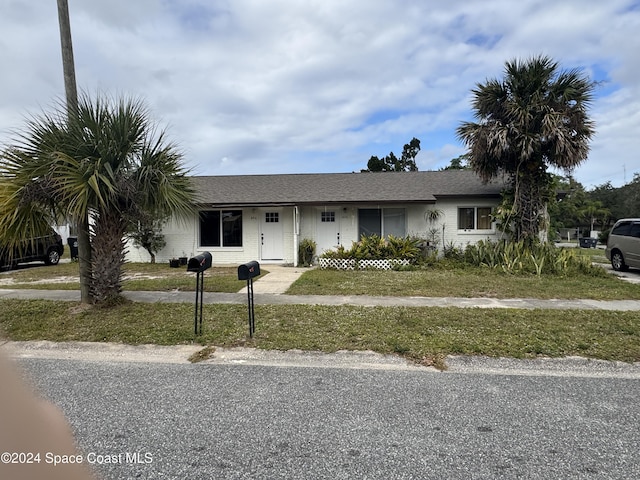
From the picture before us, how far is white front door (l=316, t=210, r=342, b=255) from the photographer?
52.5 feet

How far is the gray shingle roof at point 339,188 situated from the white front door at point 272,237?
0.93 meters

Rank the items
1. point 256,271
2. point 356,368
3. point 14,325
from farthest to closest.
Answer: point 14,325 → point 256,271 → point 356,368

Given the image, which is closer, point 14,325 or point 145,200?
point 14,325

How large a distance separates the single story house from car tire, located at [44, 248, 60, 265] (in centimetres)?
304

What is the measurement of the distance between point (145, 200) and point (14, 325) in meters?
2.95

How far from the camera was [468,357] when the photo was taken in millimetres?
4926

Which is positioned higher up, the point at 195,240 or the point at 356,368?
the point at 195,240

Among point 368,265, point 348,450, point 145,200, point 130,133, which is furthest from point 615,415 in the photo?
point 368,265

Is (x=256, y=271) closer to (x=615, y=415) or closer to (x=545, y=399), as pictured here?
(x=545, y=399)

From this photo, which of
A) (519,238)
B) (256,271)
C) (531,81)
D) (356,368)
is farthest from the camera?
(519,238)

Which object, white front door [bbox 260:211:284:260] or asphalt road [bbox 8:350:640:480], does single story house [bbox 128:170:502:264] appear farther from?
asphalt road [bbox 8:350:640:480]

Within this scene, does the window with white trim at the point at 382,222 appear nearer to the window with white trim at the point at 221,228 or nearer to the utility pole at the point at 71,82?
the window with white trim at the point at 221,228

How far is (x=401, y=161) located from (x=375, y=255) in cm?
3209

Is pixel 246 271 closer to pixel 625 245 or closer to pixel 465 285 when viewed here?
pixel 465 285
